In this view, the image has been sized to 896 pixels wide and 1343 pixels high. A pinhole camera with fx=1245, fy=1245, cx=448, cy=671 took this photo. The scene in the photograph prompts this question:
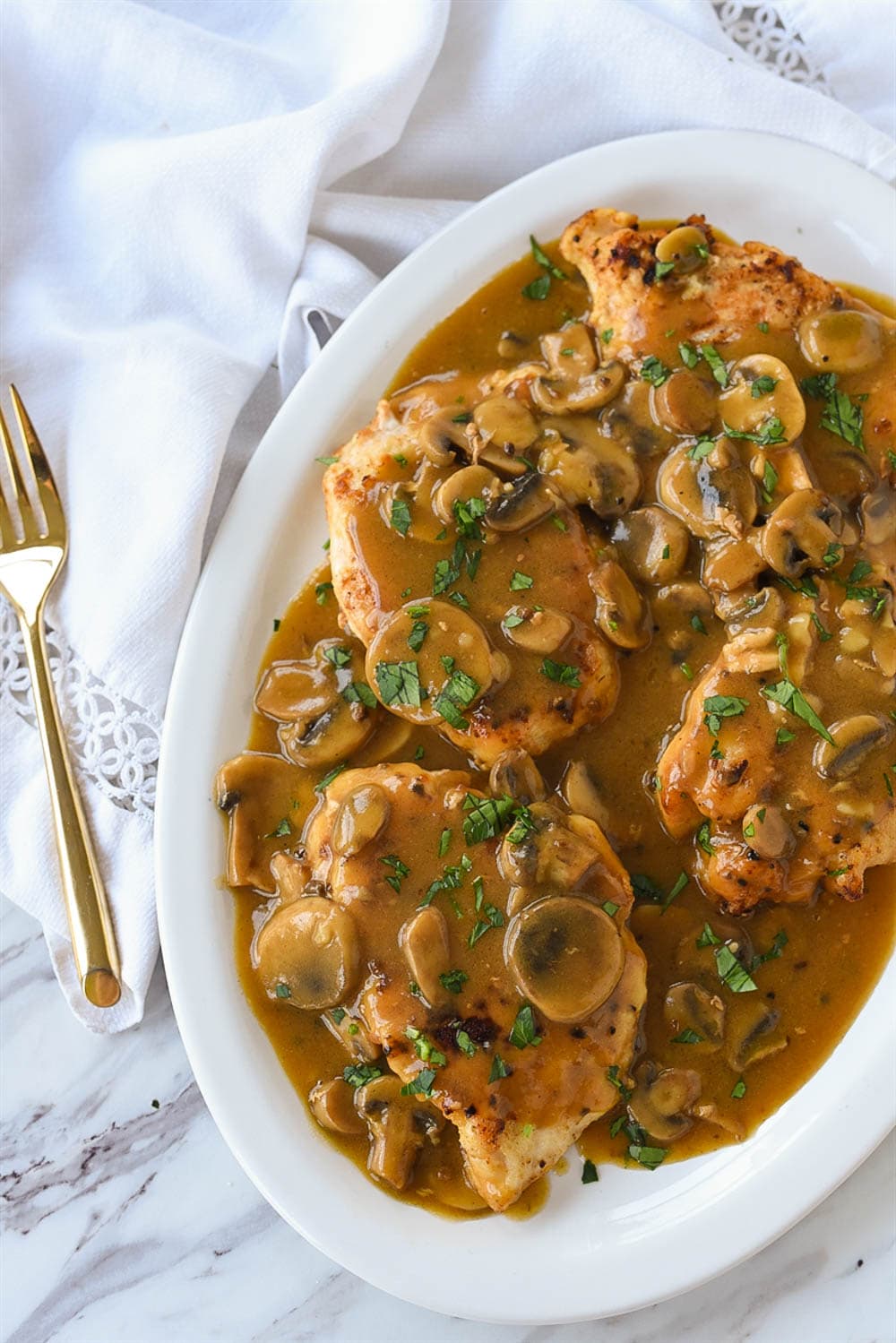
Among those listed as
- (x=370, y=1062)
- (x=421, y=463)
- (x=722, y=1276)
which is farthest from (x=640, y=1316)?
(x=421, y=463)

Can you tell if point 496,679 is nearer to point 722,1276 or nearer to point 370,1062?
point 370,1062

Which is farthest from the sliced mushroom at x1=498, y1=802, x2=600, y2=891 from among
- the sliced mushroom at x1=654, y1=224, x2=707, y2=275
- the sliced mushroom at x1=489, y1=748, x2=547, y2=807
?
the sliced mushroom at x1=654, y1=224, x2=707, y2=275

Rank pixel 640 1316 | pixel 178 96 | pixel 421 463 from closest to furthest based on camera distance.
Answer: pixel 421 463 < pixel 640 1316 < pixel 178 96

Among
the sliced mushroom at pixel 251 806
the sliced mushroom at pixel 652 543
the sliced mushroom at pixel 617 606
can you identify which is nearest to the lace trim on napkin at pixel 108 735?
the sliced mushroom at pixel 251 806

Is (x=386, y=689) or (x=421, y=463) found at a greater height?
(x=421, y=463)

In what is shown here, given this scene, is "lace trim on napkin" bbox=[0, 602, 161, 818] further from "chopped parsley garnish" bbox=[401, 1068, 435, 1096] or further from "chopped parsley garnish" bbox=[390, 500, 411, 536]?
"chopped parsley garnish" bbox=[401, 1068, 435, 1096]

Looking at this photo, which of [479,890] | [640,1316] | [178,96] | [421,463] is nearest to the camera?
[479,890]
